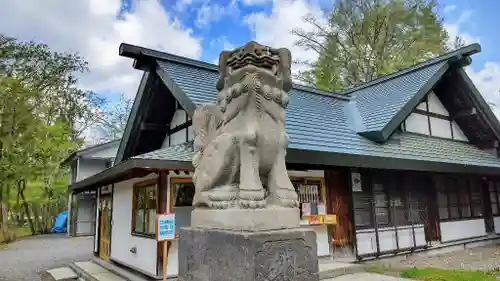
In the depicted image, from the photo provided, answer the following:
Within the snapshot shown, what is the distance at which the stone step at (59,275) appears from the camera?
306 inches

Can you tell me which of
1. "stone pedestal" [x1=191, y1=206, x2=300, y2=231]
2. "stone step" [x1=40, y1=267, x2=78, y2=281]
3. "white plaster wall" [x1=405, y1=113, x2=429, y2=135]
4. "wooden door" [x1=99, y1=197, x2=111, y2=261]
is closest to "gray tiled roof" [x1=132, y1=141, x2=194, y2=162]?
"stone pedestal" [x1=191, y1=206, x2=300, y2=231]

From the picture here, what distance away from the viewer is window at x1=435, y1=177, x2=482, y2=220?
9.34 meters

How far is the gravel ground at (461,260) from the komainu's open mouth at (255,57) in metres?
5.95

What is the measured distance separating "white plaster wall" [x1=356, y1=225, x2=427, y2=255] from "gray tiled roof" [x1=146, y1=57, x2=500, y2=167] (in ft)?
5.52

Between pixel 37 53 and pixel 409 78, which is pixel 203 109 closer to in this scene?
Result: pixel 409 78

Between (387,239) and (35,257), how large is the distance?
10388 mm

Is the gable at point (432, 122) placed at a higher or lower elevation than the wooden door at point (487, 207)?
higher

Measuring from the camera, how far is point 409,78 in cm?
1021

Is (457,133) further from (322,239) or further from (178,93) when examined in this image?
(178,93)

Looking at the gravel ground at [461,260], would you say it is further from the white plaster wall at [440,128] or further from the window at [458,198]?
the white plaster wall at [440,128]

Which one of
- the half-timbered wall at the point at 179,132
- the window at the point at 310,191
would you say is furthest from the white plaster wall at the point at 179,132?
the window at the point at 310,191

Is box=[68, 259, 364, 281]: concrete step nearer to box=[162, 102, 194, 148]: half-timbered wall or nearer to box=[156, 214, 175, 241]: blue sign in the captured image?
box=[156, 214, 175, 241]: blue sign

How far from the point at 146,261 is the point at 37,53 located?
1550 cm

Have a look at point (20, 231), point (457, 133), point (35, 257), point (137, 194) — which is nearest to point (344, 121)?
point (457, 133)
